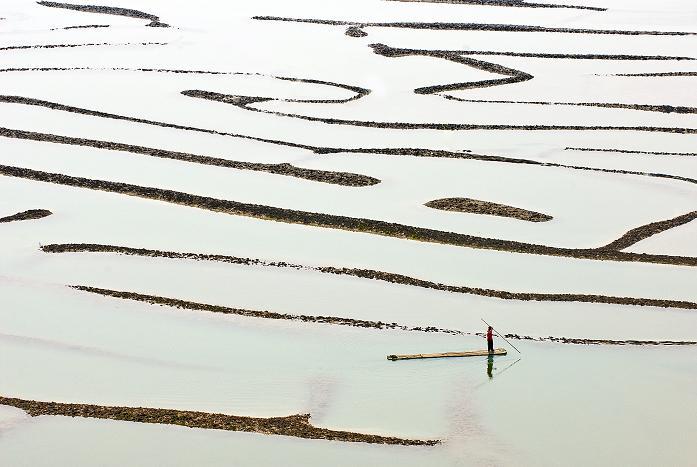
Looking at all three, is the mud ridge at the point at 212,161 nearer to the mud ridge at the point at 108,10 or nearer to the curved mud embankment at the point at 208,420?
the curved mud embankment at the point at 208,420

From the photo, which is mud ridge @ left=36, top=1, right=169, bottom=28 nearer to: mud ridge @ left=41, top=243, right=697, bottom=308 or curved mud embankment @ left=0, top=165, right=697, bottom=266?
curved mud embankment @ left=0, top=165, right=697, bottom=266

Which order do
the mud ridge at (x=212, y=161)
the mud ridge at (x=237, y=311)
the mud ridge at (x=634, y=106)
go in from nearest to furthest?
the mud ridge at (x=237, y=311) → the mud ridge at (x=212, y=161) → the mud ridge at (x=634, y=106)

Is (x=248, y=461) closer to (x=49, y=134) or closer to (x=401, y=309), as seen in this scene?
(x=401, y=309)

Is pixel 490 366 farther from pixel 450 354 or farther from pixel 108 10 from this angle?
pixel 108 10

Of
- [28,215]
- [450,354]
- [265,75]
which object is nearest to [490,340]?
[450,354]

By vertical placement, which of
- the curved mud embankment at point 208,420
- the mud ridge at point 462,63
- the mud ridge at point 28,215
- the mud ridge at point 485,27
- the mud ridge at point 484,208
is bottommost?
the mud ridge at point 28,215

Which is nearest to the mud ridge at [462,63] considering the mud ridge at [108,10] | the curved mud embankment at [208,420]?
the mud ridge at [108,10]
